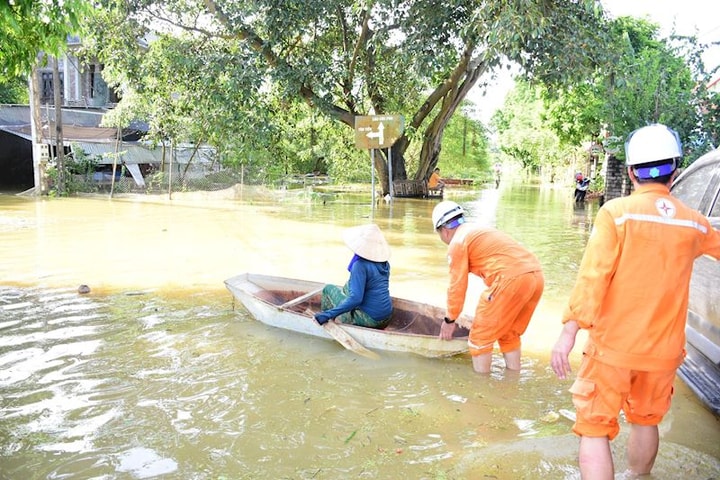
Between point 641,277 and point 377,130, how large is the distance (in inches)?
547

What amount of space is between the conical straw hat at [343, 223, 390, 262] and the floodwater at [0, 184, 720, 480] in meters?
0.97

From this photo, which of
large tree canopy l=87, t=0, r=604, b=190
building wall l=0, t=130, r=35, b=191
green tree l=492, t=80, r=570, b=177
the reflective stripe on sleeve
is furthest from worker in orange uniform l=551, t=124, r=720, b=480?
green tree l=492, t=80, r=570, b=177

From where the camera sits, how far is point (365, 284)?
5.75 m

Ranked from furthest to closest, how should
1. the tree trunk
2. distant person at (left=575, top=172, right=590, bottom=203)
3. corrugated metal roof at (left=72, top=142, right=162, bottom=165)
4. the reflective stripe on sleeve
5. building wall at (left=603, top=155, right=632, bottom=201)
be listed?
distant person at (left=575, top=172, right=590, bottom=203), corrugated metal roof at (left=72, top=142, right=162, bottom=165), the tree trunk, building wall at (left=603, top=155, right=632, bottom=201), the reflective stripe on sleeve

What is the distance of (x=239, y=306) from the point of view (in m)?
7.59

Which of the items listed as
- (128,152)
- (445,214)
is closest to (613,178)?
(445,214)

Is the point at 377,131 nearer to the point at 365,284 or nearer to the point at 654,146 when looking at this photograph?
the point at 365,284

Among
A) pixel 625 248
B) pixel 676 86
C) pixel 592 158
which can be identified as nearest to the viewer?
pixel 625 248

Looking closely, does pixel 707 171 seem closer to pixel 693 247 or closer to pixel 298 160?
pixel 693 247

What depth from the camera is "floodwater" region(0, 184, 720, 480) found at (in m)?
3.79

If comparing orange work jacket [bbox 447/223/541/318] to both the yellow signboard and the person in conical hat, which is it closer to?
the person in conical hat

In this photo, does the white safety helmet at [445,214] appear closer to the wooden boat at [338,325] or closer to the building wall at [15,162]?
the wooden boat at [338,325]

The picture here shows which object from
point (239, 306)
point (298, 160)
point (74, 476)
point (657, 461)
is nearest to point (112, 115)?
point (298, 160)

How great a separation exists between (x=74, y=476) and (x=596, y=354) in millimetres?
3086
